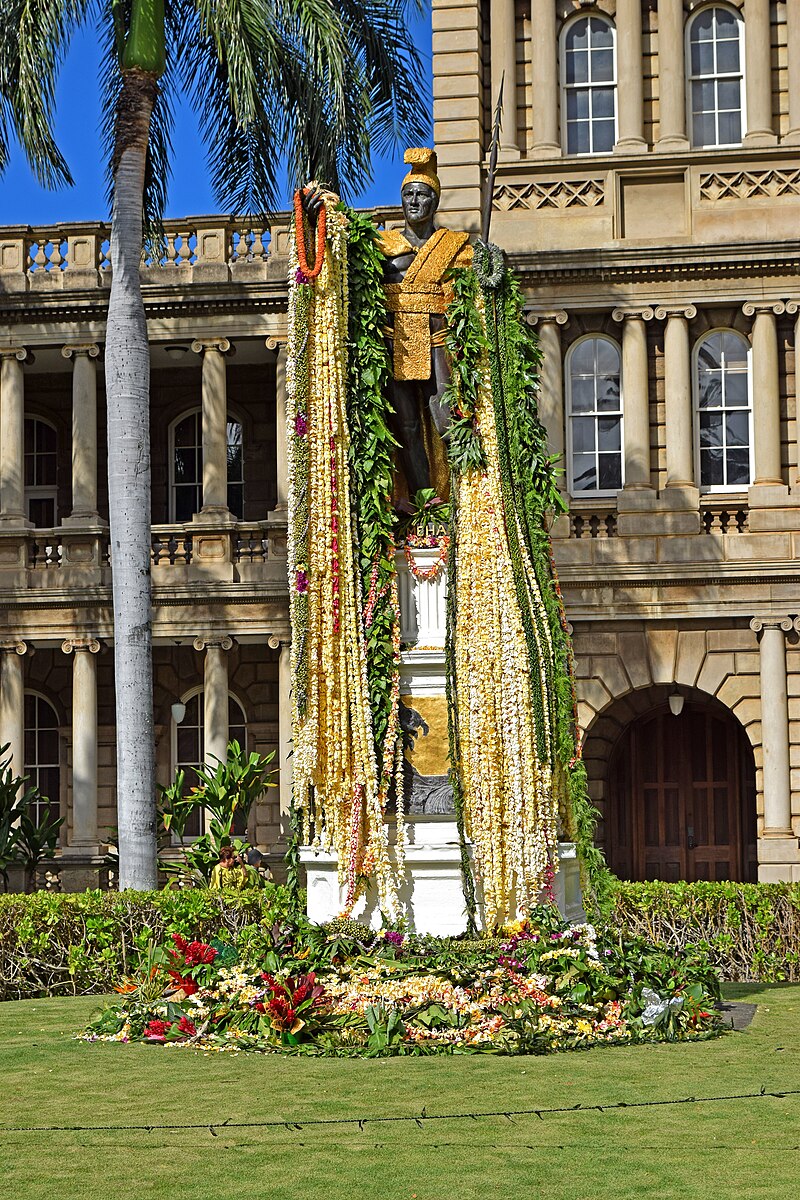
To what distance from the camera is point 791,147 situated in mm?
24281

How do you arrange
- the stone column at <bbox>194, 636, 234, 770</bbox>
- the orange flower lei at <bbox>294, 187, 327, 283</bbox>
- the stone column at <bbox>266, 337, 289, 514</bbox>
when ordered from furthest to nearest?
the stone column at <bbox>266, 337, 289, 514</bbox> < the stone column at <bbox>194, 636, 234, 770</bbox> < the orange flower lei at <bbox>294, 187, 327, 283</bbox>

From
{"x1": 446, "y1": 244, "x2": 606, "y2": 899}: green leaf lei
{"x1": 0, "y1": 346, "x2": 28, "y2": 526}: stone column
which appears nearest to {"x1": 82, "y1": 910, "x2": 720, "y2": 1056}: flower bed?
{"x1": 446, "y1": 244, "x2": 606, "y2": 899}: green leaf lei

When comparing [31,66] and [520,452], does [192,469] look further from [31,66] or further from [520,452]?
[520,452]

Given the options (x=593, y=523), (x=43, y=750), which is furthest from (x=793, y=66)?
(x=43, y=750)

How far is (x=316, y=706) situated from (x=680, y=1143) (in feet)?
14.7

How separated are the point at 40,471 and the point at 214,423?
4.06m

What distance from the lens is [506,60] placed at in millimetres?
25062

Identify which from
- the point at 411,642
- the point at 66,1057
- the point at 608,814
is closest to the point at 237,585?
the point at 608,814

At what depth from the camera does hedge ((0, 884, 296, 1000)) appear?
47.0 feet

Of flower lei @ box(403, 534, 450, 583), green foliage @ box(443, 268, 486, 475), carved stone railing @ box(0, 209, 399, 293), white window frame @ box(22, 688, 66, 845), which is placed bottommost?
white window frame @ box(22, 688, 66, 845)

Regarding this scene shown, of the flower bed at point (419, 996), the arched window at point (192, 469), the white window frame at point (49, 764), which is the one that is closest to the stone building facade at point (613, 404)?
the white window frame at point (49, 764)

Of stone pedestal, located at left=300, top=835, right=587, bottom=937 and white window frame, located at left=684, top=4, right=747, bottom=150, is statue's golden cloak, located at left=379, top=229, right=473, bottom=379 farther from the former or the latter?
white window frame, located at left=684, top=4, right=747, bottom=150

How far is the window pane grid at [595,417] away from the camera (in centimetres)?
2488

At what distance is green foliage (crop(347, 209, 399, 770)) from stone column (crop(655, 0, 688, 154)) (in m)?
14.1
